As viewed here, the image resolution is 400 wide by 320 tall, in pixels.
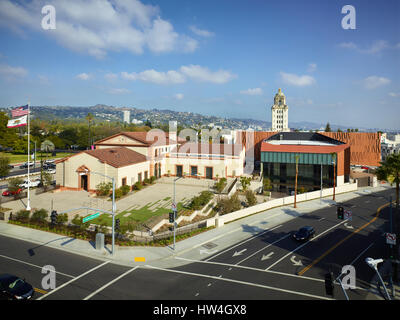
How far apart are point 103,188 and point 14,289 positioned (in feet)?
91.6

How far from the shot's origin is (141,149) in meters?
59.5

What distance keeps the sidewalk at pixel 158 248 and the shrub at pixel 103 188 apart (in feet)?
45.7

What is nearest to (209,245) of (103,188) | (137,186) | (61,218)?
(61,218)

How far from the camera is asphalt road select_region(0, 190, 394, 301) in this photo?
19328 mm

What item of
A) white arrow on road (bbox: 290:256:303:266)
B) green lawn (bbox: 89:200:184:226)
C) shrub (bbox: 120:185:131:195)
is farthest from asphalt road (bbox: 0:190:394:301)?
shrub (bbox: 120:185:131:195)

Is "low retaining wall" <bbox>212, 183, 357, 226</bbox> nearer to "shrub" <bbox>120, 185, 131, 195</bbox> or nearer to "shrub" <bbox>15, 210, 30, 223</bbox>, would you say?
"shrub" <bbox>120, 185, 131, 195</bbox>

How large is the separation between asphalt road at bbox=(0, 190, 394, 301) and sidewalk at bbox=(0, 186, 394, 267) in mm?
990

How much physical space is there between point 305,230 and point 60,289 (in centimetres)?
2491

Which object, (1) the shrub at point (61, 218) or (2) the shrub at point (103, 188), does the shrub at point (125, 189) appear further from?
(1) the shrub at point (61, 218)

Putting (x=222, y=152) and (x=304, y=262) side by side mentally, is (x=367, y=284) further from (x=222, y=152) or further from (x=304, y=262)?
(x=222, y=152)

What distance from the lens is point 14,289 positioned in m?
17.9

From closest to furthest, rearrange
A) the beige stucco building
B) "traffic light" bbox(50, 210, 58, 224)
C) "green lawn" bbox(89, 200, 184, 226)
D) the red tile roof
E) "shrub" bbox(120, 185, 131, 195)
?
"traffic light" bbox(50, 210, 58, 224)
"green lawn" bbox(89, 200, 184, 226)
"shrub" bbox(120, 185, 131, 195)
the red tile roof
the beige stucco building

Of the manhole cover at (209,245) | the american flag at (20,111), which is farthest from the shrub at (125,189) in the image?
the manhole cover at (209,245)
